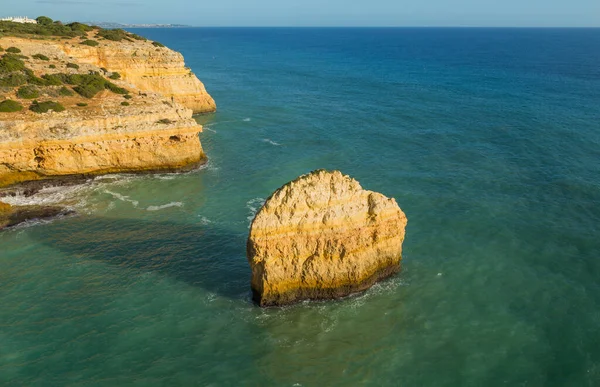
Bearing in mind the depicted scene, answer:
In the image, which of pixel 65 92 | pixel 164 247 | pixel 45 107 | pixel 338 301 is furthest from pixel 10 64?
pixel 338 301

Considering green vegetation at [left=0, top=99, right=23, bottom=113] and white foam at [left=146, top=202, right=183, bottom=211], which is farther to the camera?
green vegetation at [left=0, top=99, right=23, bottom=113]

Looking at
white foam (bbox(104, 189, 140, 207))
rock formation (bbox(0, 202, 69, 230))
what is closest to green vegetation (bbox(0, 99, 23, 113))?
rock formation (bbox(0, 202, 69, 230))

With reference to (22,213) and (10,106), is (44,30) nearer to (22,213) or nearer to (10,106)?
(10,106)

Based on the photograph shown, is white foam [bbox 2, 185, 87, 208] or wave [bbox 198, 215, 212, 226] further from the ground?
white foam [bbox 2, 185, 87, 208]

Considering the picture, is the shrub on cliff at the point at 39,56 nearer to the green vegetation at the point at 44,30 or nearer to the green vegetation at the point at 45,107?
the green vegetation at the point at 44,30

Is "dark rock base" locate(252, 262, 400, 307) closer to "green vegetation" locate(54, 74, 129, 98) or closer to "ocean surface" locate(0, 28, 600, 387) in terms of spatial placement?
"ocean surface" locate(0, 28, 600, 387)

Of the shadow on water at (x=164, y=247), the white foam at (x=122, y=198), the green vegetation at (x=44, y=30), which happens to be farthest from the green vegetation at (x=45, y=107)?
the green vegetation at (x=44, y=30)
